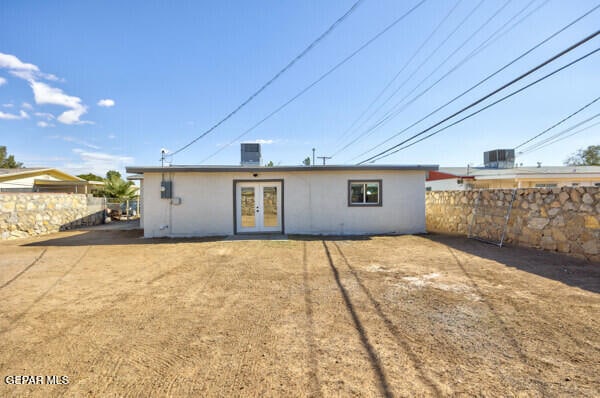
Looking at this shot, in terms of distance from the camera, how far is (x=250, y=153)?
14.9 metres

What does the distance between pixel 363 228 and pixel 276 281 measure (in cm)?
652

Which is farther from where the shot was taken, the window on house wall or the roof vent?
the roof vent

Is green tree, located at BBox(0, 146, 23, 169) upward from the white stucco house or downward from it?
upward

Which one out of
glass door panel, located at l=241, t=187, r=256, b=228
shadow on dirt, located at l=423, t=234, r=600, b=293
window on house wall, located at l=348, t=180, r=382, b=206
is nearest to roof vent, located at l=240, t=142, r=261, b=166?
glass door panel, located at l=241, t=187, r=256, b=228

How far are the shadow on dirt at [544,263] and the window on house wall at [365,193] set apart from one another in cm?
319

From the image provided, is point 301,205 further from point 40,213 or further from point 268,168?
point 40,213

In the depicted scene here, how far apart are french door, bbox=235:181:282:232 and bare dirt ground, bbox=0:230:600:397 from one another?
Result: 14.7ft

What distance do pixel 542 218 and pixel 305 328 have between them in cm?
784

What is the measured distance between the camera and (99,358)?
8.64ft

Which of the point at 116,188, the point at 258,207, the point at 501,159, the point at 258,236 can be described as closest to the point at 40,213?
the point at 116,188

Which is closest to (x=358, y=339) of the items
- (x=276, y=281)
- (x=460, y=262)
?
(x=276, y=281)

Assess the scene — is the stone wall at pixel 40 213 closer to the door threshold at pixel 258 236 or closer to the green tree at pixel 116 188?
the green tree at pixel 116 188

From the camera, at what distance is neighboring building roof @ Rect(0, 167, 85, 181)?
55.0ft

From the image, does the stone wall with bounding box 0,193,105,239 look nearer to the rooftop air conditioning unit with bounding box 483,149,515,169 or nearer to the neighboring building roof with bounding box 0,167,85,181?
the neighboring building roof with bounding box 0,167,85,181
